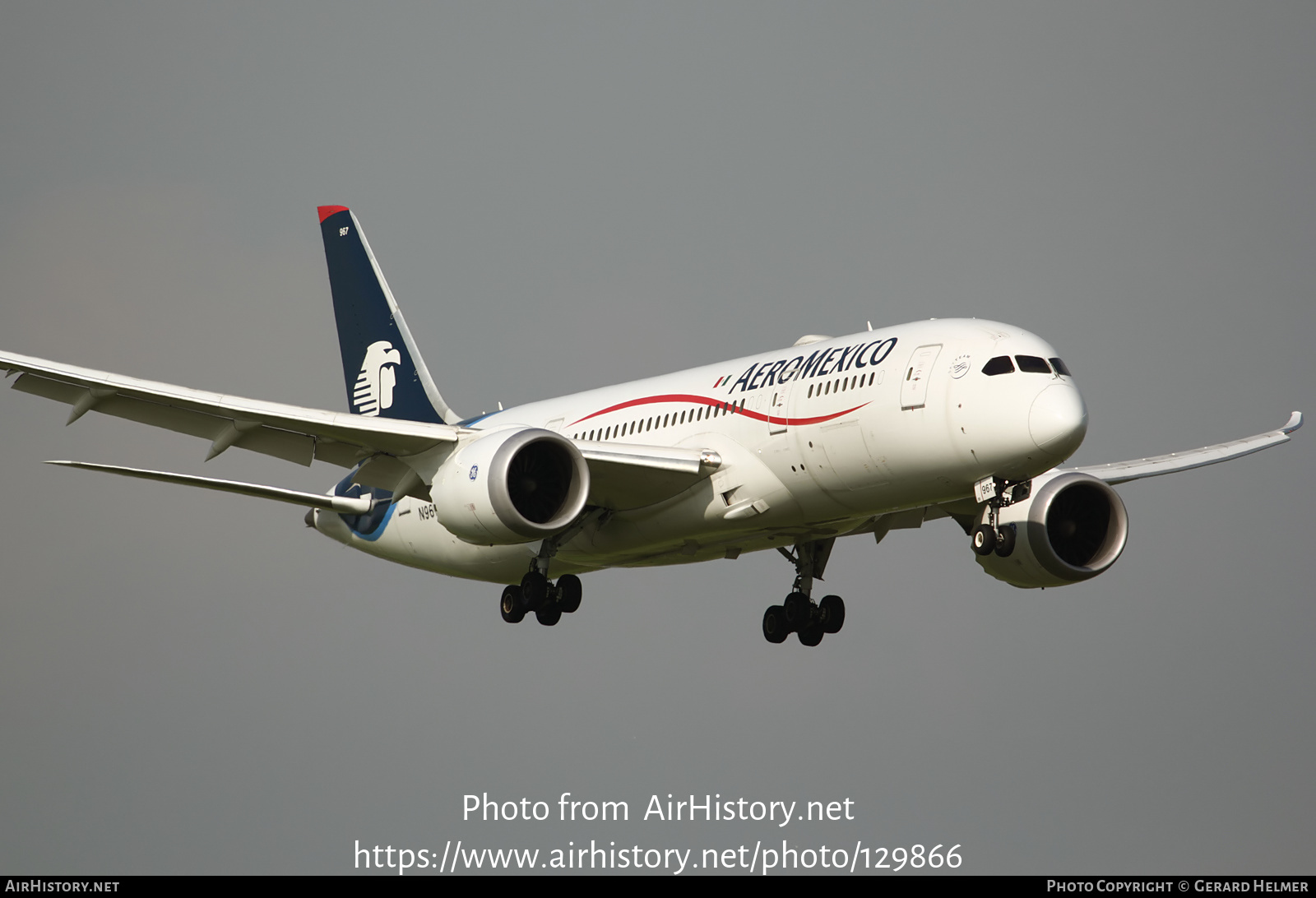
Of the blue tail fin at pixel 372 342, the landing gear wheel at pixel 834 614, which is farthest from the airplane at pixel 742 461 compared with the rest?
the blue tail fin at pixel 372 342

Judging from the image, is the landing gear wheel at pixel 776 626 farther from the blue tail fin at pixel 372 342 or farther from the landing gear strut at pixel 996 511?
the blue tail fin at pixel 372 342

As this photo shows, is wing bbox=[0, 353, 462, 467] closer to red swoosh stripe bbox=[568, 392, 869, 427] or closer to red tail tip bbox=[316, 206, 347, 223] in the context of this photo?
red swoosh stripe bbox=[568, 392, 869, 427]

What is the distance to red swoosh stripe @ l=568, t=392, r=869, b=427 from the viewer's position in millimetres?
28203

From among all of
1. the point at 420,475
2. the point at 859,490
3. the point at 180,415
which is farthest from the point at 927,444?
the point at 180,415

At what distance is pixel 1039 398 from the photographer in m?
25.9

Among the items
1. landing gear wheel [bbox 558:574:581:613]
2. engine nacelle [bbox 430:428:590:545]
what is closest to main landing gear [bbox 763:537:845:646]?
→ landing gear wheel [bbox 558:574:581:613]

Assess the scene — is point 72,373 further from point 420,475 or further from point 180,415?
point 420,475

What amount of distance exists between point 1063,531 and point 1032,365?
7.21m

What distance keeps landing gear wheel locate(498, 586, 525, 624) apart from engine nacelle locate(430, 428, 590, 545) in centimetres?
296

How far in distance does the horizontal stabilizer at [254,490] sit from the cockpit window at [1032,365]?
15.2 m

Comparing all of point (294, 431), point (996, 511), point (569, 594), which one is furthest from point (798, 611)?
point (294, 431)

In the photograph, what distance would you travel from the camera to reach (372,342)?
40.9 m

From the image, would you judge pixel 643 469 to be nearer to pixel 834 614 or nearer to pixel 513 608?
pixel 513 608

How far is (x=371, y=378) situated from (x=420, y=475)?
990 centimetres
